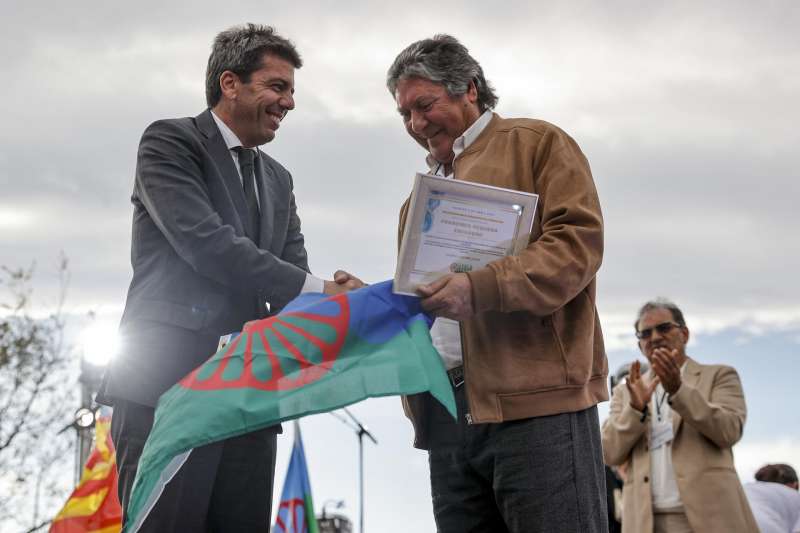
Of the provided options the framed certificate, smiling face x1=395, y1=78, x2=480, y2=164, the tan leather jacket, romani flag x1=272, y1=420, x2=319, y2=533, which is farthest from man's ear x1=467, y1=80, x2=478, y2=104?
romani flag x1=272, y1=420, x2=319, y2=533

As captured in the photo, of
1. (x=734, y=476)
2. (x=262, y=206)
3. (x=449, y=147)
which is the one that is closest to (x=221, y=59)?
(x=262, y=206)

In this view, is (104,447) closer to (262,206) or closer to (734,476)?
(262,206)

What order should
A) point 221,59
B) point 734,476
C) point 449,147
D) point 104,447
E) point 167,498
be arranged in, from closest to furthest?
point 167,498, point 449,147, point 221,59, point 734,476, point 104,447

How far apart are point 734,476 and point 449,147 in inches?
110

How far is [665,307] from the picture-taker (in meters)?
5.88

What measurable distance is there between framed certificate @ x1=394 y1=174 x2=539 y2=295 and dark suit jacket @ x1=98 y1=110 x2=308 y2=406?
0.61 m

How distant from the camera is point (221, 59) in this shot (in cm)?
375

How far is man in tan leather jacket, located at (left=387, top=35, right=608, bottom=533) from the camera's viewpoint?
9.60 feet

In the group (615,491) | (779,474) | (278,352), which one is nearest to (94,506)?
(278,352)

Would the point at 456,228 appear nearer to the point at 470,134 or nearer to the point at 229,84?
the point at 470,134

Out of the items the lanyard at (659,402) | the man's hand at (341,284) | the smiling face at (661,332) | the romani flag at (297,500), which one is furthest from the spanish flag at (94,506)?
the smiling face at (661,332)

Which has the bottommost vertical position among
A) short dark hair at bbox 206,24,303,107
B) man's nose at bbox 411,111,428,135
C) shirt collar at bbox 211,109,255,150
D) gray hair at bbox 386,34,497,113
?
A: man's nose at bbox 411,111,428,135

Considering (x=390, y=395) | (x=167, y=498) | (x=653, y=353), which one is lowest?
Answer: (x=167, y=498)

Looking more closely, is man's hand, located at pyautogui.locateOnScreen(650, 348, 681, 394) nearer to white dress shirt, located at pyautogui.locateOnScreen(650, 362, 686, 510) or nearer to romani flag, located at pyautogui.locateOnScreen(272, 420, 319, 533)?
white dress shirt, located at pyautogui.locateOnScreen(650, 362, 686, 510)
